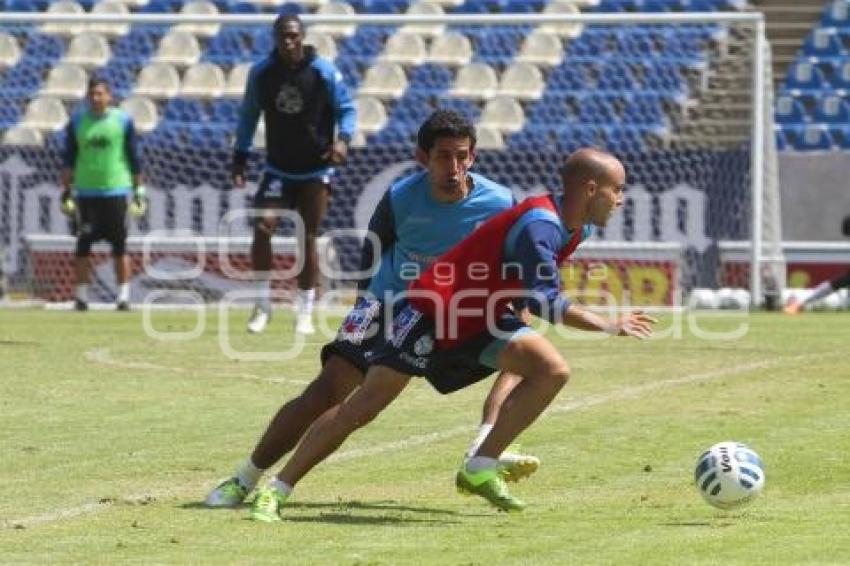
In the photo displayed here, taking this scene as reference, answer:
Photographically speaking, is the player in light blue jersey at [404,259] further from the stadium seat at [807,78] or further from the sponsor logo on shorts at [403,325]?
the stadium seat at [807,78]

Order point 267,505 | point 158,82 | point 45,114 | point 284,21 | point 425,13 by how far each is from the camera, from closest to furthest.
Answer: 1. point 267,505
2. point 284,21
3. point 45,114
4. point 158,82
5. point 425,13

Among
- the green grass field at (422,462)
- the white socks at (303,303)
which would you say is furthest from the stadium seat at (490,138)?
the green grass field at (422,462)

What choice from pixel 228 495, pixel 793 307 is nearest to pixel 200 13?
pixel 793 307

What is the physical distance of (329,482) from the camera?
9.03m

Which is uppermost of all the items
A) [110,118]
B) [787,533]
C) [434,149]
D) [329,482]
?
[434,149]

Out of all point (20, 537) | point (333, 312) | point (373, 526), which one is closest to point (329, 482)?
point (373, 526)

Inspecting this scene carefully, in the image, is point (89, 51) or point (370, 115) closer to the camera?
point (370, 115)

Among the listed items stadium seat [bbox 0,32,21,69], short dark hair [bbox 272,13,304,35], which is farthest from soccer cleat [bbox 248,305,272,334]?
stadium seat [bbox 0,32,21,69]

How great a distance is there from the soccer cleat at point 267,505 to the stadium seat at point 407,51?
19.4 m

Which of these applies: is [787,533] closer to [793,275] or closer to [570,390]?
[570,390]

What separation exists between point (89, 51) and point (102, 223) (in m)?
7.17

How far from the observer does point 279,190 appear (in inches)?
691

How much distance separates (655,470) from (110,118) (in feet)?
44.2

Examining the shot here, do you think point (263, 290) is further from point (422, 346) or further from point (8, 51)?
point (8, 51)
